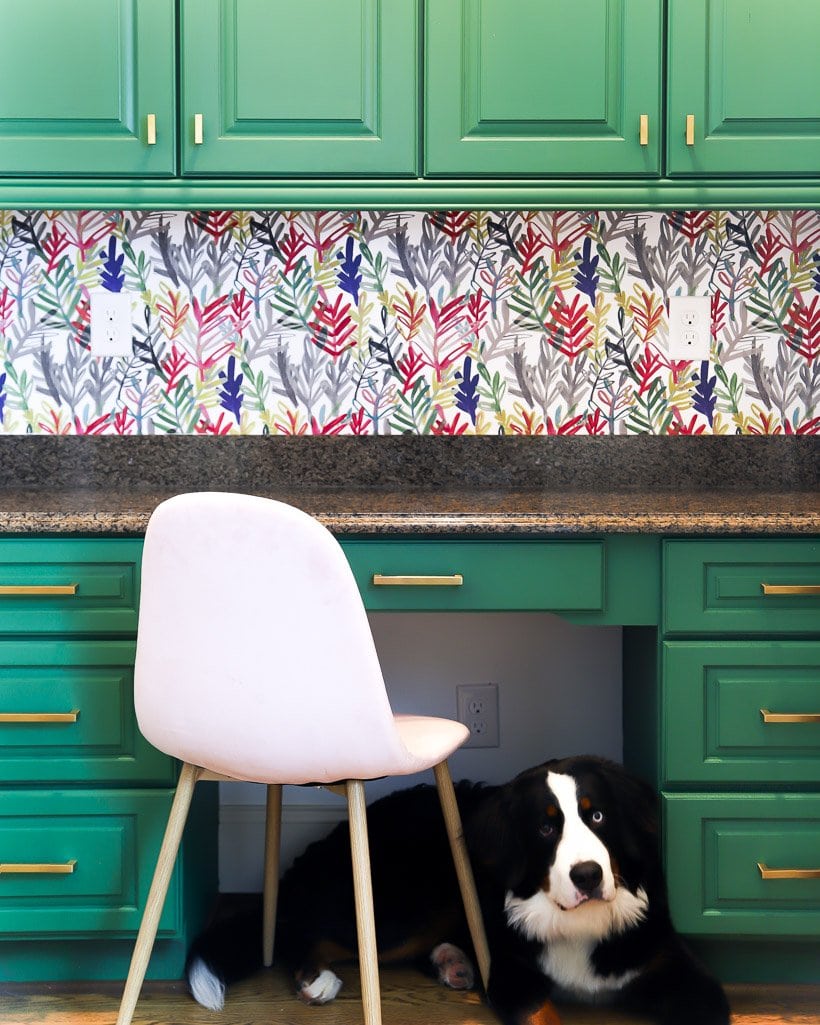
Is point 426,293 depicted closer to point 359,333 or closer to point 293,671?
point 359,333

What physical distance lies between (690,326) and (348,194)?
82 centimetres

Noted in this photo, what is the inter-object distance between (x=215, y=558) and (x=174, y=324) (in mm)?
1041

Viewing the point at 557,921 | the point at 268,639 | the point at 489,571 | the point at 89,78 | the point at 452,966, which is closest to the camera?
the point at 268,639

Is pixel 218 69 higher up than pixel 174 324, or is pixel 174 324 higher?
pixel 218 69

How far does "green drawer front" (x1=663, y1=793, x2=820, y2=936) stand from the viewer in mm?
1772

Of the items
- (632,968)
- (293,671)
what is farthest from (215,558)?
(632,968)

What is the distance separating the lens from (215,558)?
1443 mm

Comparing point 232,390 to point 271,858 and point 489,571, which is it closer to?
point 489,571

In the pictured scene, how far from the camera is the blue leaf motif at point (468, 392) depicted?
2336 mm

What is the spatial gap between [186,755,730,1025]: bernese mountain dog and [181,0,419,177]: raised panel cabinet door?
1.23 metres

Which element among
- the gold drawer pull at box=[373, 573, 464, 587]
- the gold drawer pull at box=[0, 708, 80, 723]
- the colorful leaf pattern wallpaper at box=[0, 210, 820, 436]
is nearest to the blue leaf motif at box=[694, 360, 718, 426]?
the colorful leaf pattern wallpaper at box=[0, 210, 820, 436]

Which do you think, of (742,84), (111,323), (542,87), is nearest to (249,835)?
(111,323)

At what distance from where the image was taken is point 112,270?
2.32 meters

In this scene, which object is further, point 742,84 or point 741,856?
point 742,84
